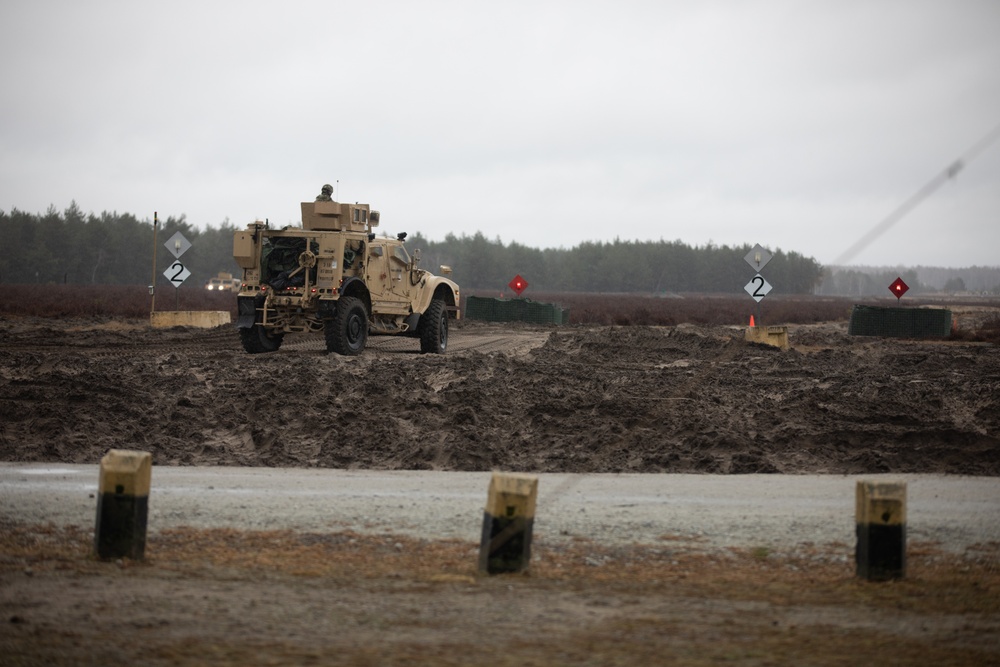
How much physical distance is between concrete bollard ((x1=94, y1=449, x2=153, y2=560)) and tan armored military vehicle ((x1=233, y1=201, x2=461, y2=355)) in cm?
1422

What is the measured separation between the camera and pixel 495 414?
15.0 meters

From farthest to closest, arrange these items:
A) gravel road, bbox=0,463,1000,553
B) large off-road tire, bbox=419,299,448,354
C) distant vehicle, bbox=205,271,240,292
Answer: distant vehicle, bbox=205,271,240,292
large off-road tire, bbox=419,299,448,354
gravel road, bbox=0,463,1000,553

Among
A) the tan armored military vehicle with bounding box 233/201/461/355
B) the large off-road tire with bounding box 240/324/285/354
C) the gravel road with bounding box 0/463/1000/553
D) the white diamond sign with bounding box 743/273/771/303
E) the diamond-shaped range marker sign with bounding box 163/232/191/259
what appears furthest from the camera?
the white diamond sign with bounding box 743/273/771/303

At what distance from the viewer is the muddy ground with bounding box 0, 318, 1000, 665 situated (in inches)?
225

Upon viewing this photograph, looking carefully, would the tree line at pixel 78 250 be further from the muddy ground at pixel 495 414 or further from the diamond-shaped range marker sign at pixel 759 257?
the muddy ground at pixel 495 414

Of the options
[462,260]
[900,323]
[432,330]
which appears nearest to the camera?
[432,330]

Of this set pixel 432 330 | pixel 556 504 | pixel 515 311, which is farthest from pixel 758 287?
pixel 556 504

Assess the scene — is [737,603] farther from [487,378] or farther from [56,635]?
[487,378]

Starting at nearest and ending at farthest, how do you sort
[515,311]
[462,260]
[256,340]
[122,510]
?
[122,510] → [256,340] → [515,311] → [462,260]

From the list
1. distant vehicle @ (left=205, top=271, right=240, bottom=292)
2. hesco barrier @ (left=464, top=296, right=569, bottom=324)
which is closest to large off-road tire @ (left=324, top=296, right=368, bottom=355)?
hesco barrier @ (left=464, top=296, right=569, bottom=324)

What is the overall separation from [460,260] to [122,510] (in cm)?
16454

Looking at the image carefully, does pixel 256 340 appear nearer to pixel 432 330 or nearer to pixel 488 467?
pixel 432 330

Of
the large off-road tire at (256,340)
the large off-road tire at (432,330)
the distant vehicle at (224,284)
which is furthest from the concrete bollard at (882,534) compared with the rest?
the distant vehicle at (224,284)

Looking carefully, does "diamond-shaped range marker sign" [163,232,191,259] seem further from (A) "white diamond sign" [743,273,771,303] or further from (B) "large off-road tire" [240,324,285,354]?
(A) "white diamond sign" [743,273,771,303]
